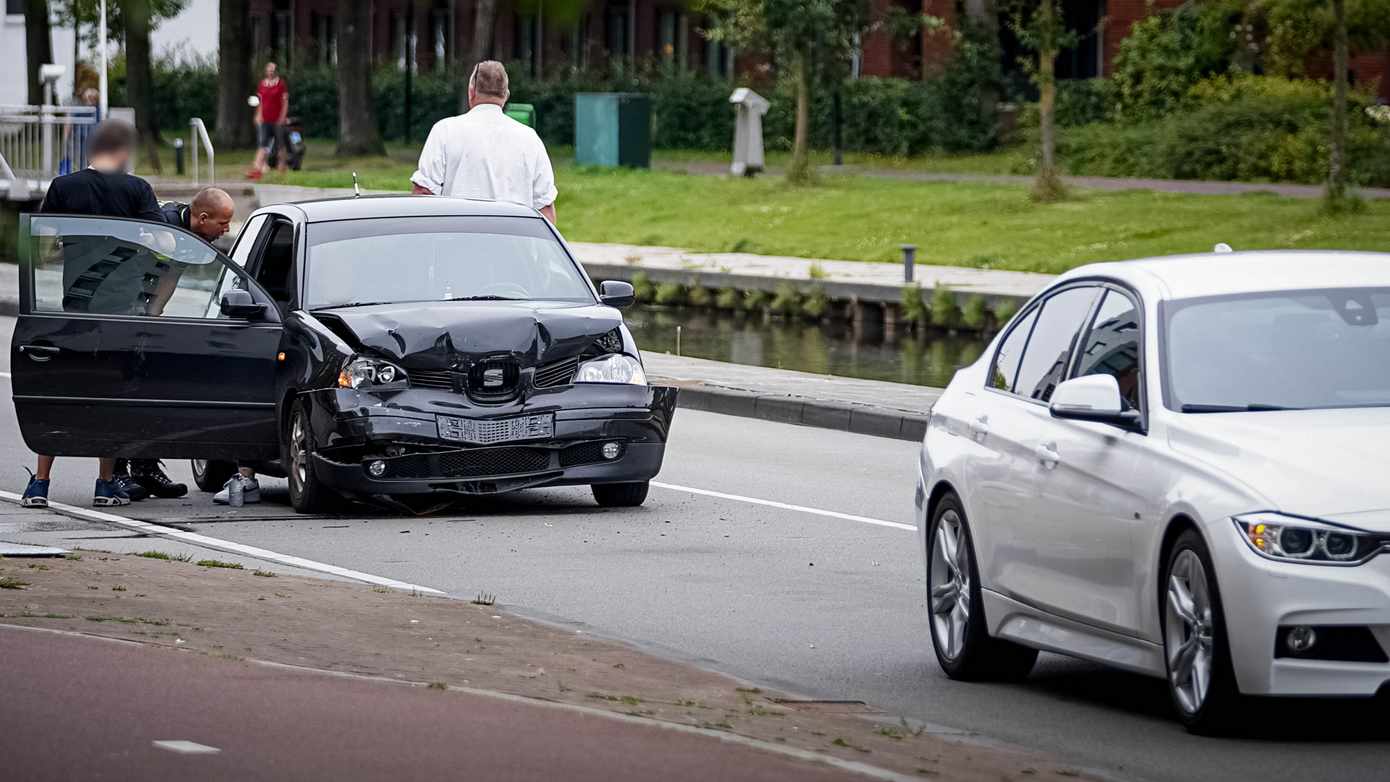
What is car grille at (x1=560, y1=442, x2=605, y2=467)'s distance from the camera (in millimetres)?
13305

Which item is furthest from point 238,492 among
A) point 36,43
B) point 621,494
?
point 36,43

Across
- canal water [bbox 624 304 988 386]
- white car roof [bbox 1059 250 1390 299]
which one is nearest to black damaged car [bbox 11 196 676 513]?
white car roof [bbox 1059 250 1390 299]

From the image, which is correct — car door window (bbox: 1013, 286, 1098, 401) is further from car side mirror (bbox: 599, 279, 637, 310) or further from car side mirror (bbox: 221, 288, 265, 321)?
car side mirror (bbox: 221, 288, 265, 321)

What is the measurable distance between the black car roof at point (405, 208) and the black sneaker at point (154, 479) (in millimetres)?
1555

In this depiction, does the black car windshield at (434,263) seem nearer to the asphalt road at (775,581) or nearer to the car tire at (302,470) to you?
the car tire at (302,470)

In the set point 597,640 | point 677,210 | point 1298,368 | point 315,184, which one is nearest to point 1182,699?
point 1298,368

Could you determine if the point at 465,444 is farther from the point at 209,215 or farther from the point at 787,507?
the point at 209,215

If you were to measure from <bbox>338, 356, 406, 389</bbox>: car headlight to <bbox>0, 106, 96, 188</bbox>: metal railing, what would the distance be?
90.6 feet

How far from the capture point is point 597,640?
9.24 m

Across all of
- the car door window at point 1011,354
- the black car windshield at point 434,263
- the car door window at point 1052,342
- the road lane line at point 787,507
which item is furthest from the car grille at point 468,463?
the car door window at point 1052,342

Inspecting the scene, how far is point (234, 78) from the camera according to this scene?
5875 centimetres

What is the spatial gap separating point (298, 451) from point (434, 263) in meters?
1.26

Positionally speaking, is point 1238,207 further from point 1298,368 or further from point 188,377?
point 1298,368

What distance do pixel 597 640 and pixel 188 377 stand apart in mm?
4702
